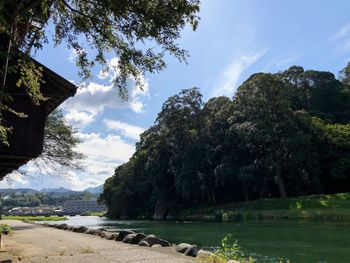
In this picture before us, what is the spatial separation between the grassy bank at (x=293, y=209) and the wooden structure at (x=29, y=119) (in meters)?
33.4

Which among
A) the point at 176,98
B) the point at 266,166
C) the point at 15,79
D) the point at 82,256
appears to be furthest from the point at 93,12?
the point at 176,98

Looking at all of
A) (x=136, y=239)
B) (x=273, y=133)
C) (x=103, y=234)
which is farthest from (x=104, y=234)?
(x=273, y=133)

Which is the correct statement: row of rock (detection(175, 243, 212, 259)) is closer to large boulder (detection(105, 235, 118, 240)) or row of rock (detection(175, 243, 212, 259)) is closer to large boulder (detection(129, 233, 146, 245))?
large boulder (detection(129, 233, 146, 245))

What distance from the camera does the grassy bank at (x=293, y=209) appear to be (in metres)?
39.2

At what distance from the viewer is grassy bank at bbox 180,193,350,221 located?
3923cm

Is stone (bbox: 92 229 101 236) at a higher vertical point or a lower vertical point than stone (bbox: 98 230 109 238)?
higher

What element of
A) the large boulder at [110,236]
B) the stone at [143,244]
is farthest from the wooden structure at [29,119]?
the large boulder at [110,236]

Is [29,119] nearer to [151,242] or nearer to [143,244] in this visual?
[143,244]

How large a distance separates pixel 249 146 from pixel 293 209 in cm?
1241

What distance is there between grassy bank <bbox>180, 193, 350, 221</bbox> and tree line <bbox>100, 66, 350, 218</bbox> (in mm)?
4133

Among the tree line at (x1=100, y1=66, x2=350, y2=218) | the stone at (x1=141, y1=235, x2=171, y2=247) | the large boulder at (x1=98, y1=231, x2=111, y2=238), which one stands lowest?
the stone at (x1=141, y1=235, x2=171, y2=247)

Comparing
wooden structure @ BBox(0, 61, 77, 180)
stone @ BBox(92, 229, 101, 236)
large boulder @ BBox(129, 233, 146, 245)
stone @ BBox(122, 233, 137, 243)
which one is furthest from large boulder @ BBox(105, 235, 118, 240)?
wooden structure @ BBox(0, 61, 77, 180)

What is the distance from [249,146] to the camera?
53.6m

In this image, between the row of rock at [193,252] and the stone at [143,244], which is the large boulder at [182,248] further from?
the stone at [143,244]
